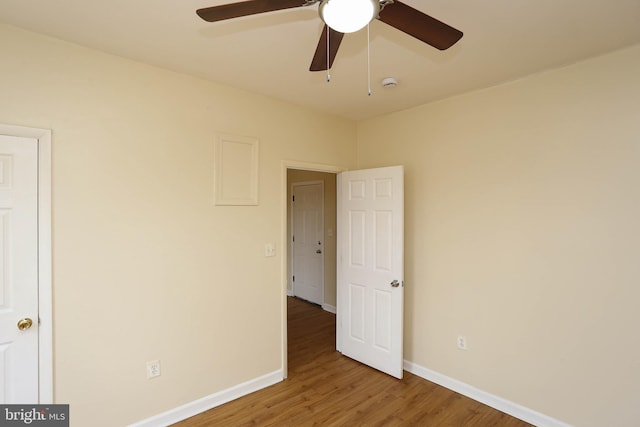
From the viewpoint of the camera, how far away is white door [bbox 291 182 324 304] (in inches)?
195

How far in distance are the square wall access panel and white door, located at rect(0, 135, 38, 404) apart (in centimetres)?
112

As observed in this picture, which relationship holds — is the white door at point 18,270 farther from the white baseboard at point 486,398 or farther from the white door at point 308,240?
the white door at point 308,240

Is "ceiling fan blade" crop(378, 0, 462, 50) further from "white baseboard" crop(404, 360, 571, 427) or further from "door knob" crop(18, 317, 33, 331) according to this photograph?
"white baseboard" crop(404, 360, 571, 427)

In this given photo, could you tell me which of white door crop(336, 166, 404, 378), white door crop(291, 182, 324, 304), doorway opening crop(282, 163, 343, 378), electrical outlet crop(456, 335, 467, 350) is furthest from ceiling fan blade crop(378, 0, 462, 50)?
white door crop(291, 182, 324, 304)

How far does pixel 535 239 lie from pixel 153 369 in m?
2.97

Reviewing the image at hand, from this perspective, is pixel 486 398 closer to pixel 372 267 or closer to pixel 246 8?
pixel 372 267

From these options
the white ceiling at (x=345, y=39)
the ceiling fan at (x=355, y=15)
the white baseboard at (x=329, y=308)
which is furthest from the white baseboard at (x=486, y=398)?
the ceiling fan at (x=355, y=15)

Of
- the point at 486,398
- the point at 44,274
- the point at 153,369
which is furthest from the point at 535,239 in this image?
the point at 44,274

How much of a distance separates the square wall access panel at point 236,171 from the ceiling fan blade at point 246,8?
4.68 feet

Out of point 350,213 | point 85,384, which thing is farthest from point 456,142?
point 85,384

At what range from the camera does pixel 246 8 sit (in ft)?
3.85

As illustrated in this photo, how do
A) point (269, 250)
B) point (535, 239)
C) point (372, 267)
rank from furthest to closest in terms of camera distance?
point (372, 267) → point (269, 250) → point (535, 239)

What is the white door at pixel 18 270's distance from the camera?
1.80m

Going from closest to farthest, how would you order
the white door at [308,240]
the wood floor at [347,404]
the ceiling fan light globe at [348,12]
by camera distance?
the ceiling fan light globe at [348,12], the wood floor at [347,404], the white door at [308,240]
